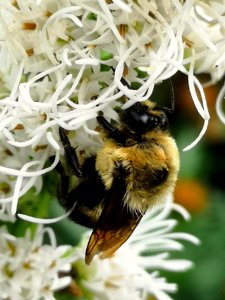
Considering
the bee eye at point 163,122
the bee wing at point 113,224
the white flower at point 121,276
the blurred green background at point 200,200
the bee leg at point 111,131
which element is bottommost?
the blurred green background at point 200,200

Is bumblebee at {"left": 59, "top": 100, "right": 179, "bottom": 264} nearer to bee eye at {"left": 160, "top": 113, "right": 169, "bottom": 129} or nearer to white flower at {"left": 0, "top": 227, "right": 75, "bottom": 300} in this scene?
bee eye at {"left": 160, "top": 113, "right": 169, "bottom": 129}

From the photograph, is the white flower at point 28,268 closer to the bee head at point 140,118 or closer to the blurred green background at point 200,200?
the bee head at point 140,118

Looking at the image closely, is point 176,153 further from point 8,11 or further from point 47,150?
point 8,11

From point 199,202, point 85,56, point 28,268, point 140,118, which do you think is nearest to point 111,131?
point 140,118

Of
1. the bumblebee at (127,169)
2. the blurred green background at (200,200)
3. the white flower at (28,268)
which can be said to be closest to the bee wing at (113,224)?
the bumblebee at (127,169)

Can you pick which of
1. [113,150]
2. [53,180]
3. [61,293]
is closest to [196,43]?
[113,150]

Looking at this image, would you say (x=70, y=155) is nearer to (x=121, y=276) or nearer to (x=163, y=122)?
(x=163, y=122)
